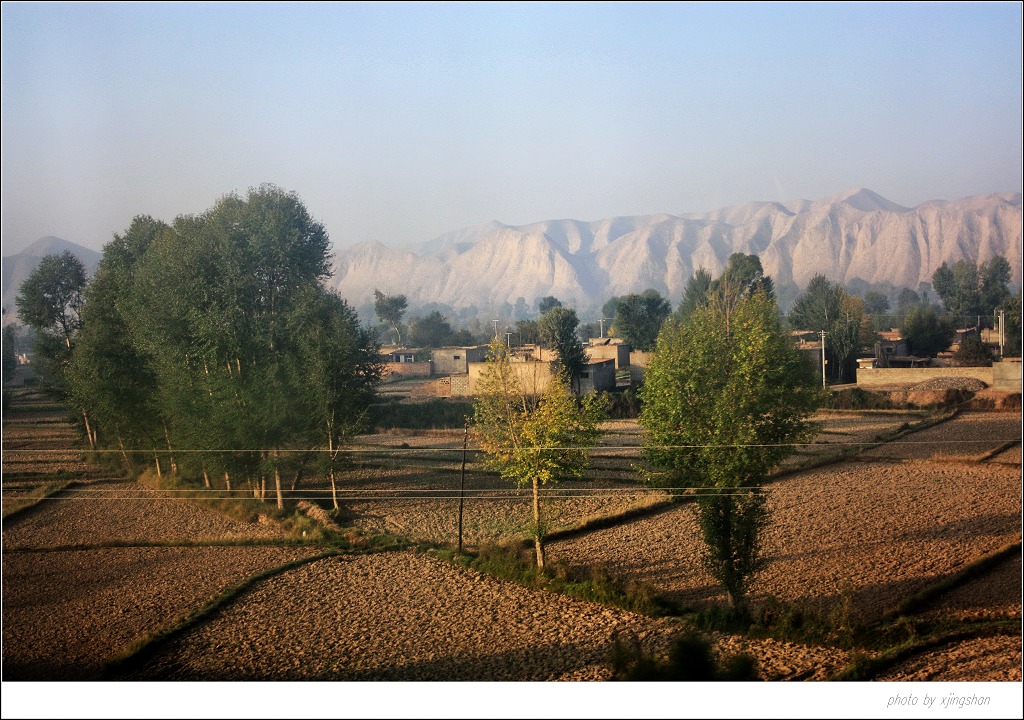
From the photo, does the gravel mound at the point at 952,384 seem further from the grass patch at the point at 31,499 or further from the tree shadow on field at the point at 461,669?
the grass patch at the point at 31,499

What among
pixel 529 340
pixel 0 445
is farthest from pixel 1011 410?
pixel 0 445

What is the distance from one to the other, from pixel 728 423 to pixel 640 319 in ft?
18.9

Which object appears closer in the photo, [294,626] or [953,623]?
[953,623]

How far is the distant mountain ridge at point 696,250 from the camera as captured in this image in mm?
15859

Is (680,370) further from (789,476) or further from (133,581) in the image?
(133,581)

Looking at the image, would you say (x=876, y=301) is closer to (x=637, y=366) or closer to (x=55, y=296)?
(x=637, y=366)

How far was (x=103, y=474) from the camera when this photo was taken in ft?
29.7

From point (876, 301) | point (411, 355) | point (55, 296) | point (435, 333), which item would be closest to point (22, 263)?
point (55, 296)

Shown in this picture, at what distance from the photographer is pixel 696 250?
64.2ft

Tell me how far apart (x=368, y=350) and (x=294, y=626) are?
13.3 feet

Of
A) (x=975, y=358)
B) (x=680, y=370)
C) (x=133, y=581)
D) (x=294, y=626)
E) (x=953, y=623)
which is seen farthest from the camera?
(x=975, y=358)

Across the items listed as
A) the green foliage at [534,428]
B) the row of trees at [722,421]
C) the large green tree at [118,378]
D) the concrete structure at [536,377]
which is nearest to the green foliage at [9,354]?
the large green tree at [118,378]

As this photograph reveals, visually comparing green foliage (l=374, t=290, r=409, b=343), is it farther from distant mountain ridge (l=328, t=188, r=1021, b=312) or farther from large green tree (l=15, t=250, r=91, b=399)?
large green tree (l=15, t=250, r=91, b=399)

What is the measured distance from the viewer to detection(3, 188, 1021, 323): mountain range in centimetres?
1538
